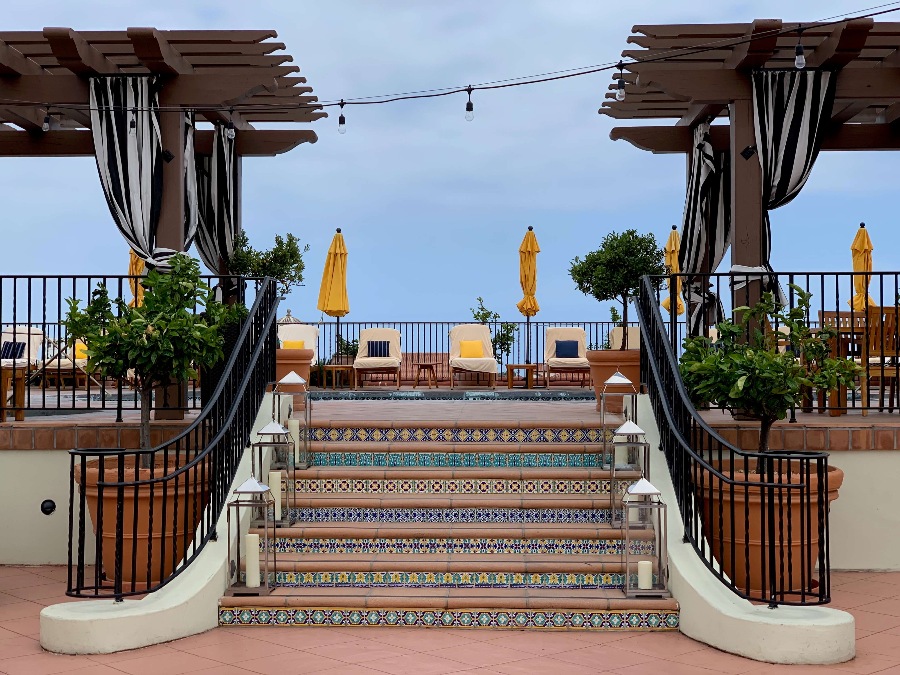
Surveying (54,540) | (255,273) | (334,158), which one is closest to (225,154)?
(255,273)

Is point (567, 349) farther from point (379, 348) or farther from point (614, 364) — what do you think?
point (614, 364)

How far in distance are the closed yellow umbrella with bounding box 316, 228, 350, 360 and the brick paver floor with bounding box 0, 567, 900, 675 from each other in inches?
377

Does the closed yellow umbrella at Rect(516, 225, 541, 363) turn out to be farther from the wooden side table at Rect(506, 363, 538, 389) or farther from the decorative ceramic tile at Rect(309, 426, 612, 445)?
the decorative ceramic tile at Rect(309, 426, 612, 445)

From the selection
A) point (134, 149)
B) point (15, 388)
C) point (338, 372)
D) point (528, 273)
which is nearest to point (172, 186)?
point (134, 149)

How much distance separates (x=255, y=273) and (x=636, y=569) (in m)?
7.74

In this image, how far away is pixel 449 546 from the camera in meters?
6.13

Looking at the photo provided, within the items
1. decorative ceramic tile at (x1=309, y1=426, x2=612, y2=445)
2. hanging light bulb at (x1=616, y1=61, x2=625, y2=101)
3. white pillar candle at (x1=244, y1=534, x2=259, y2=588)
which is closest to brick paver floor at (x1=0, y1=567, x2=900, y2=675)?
white pillar candle at (x1=244, y1=534, x2=259, y2=588)

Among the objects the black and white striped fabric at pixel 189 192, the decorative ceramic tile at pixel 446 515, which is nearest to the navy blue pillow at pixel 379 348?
the black and white striped fabric at pixel 189 192

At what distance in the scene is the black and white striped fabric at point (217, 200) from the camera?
11065 millimetres

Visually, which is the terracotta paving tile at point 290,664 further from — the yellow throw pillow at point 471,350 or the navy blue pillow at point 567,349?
the navy blue pillow at point 567,349

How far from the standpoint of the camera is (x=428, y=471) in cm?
681

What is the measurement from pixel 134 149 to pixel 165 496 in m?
4.31

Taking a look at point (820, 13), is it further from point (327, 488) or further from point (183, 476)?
point (183, 476)

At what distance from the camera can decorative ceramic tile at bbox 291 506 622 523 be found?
21.0 ft
